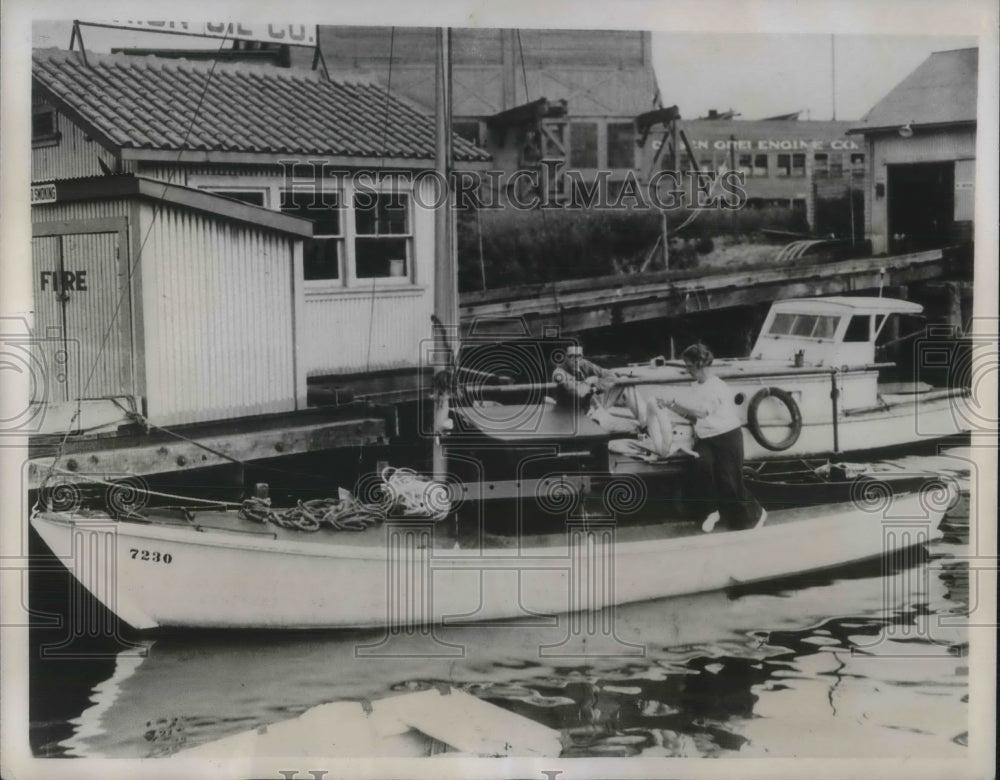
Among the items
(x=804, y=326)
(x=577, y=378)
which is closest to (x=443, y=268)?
(x=577, y=378)

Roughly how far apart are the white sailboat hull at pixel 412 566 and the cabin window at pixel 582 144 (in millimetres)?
1273

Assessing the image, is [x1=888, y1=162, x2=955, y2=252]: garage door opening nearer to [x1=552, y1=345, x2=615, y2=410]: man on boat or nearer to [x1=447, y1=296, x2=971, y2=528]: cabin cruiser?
[x1=447, y1=296, x2=971, y2=528]: cabin cruiser

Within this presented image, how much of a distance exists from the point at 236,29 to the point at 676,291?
1.78 meters

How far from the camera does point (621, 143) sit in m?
3.62

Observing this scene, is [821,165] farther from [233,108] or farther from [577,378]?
[233,108]

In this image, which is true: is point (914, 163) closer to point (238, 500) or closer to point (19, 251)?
point (238, 500)

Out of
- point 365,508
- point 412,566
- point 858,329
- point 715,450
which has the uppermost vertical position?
point 858,329

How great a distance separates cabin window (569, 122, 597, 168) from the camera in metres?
3.60

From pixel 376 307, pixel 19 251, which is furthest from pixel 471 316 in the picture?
pixel 19 251

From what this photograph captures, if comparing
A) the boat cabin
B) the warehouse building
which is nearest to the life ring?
the boat cabin

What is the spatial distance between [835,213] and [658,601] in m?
1.52

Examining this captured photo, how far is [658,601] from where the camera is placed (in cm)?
360

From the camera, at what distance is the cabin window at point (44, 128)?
3461 mm

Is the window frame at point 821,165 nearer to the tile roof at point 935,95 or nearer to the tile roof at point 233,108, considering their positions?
the tile roof at point 935,95
